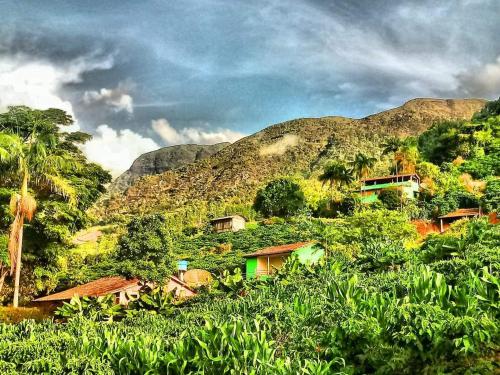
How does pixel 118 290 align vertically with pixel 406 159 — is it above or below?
below

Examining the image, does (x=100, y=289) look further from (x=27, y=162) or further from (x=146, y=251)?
(x=27, y=162)

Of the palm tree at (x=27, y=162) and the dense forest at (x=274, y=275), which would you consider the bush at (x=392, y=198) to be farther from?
the palm tree at (x=27, y=162)

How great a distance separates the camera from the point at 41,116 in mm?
37969

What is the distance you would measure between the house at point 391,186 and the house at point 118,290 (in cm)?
3052

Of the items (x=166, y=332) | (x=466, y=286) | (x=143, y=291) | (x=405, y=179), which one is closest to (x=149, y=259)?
(x=143, y=291)

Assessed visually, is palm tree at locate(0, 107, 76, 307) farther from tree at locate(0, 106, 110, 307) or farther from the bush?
the bush

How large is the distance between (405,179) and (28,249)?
41855 mm

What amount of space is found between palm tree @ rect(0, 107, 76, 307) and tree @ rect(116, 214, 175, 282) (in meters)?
4.50

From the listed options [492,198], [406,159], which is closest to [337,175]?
[406,159]

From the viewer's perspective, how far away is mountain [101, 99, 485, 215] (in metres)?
131

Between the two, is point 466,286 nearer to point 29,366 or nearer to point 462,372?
point 462,372

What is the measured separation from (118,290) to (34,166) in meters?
8.44

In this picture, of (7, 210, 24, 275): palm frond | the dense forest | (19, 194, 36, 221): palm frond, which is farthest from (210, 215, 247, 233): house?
(19, 194, 36, 221): palm frond

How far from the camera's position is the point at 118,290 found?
108 feet
